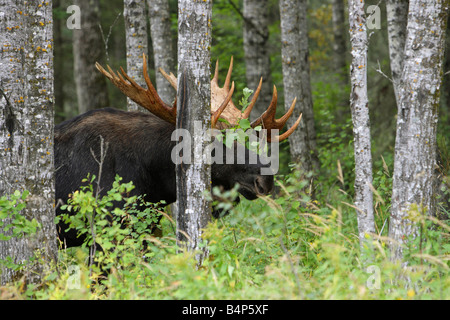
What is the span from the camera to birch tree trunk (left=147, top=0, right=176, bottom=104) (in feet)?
30.9

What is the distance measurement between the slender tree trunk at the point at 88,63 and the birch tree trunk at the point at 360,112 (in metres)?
9.55

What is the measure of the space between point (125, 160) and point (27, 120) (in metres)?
1.66

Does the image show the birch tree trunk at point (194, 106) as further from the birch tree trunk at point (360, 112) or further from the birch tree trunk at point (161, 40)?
the birch tree trunk at point (161, 40)

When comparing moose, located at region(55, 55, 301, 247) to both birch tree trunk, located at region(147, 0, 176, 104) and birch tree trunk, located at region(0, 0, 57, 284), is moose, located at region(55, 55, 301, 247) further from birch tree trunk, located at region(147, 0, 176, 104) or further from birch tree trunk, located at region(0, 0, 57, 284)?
birch tree trunk, located at region(147, 0, 176, 104)

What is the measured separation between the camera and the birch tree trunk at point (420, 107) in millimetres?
5020

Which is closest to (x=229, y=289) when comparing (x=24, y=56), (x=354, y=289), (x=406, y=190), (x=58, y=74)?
(x=354, y=289)

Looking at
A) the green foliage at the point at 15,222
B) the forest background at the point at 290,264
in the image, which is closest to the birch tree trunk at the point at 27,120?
the green foliage at the point at 15,222

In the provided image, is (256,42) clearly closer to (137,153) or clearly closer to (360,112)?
(137,153)

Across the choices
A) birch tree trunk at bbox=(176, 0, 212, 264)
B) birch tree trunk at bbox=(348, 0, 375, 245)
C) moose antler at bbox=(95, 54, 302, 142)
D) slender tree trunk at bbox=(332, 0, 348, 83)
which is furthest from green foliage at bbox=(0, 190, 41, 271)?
slender tree trunk at bbox=(332, 0, 348, 83)

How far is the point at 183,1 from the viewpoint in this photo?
17.2 feet

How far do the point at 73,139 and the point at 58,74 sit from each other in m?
13.1

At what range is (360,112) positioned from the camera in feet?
17.8

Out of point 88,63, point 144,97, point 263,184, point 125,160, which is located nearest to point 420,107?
point 263,184
